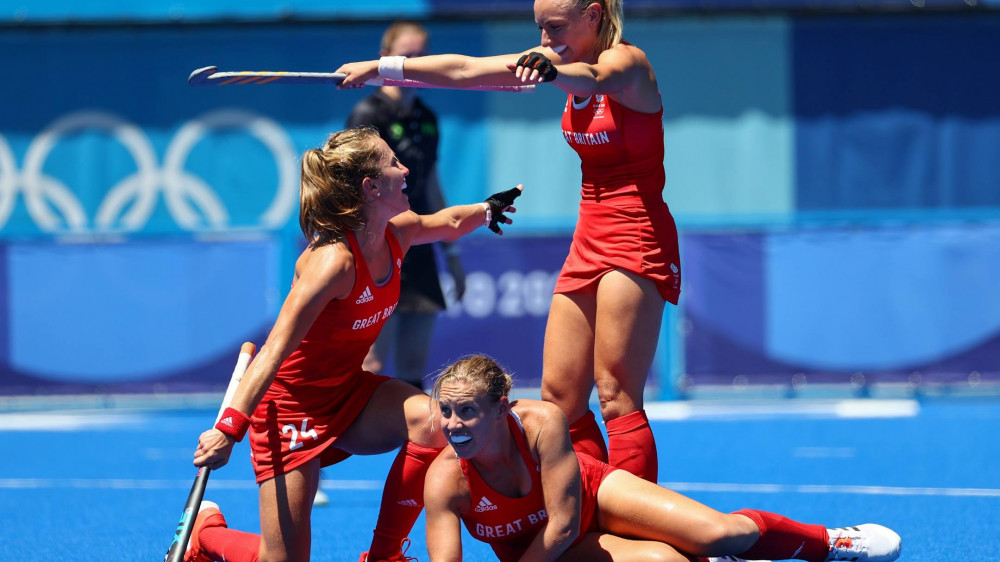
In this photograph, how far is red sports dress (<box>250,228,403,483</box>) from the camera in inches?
166

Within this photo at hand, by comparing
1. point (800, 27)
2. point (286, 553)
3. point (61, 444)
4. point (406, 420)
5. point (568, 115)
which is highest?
point (800, 27)

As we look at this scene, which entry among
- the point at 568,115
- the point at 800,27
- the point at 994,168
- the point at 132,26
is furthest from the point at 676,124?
the point at 568,115

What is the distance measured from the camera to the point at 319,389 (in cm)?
430

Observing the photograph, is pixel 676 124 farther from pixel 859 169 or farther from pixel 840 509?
pixel 840 509

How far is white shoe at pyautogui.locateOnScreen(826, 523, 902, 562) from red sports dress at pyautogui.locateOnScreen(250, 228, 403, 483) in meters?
1.65

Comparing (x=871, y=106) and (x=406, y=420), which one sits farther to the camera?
(x=871, y=106)

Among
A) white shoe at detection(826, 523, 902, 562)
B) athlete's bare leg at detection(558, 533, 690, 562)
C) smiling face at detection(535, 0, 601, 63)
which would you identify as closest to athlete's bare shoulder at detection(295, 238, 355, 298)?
smiling face at detection(535, 0, 601, 63)

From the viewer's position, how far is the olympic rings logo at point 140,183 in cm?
1264

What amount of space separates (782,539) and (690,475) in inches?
102

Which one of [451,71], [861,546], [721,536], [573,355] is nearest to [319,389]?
[573,355]

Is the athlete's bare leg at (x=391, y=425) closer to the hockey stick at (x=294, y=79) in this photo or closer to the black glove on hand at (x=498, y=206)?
the black glove on hand at (x=498, y=206)

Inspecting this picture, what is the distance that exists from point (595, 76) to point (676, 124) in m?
8.64

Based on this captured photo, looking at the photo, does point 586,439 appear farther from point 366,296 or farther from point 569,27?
point 569,27

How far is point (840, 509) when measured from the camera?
579 cm
